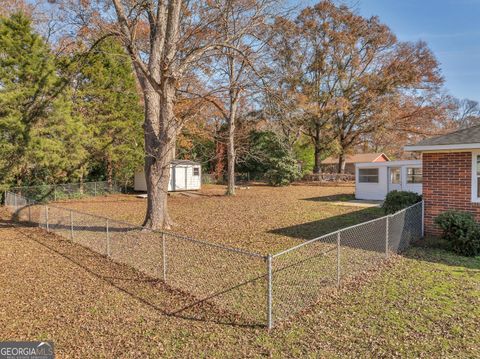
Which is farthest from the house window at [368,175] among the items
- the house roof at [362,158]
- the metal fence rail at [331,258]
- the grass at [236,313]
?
the house roof at [362,158]

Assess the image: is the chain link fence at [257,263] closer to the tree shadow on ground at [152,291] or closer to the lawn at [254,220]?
the tree shadow on ground at [152,291]

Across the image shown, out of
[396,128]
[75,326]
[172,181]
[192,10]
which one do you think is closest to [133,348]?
[75,326]

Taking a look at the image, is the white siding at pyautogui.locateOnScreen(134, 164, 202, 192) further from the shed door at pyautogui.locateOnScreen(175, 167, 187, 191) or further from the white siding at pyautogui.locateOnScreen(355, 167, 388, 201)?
the white siding at pyautogui.locateOnScreen(355, 167, 388, 201)

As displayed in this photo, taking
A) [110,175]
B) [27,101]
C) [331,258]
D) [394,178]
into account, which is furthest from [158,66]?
[110,175]

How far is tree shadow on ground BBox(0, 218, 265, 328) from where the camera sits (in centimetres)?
443

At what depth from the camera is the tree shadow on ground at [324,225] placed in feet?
30.9

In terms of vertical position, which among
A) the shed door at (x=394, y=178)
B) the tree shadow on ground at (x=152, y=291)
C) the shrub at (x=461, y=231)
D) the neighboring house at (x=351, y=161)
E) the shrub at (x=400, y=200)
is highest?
the neighboring house at (x=351, y=161)

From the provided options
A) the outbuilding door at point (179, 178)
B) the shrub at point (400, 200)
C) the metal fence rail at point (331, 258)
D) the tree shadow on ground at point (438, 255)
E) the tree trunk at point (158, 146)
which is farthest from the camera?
the outbuilding door at point (179, 178)

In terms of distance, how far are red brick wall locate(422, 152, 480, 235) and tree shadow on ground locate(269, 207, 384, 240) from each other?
2.69 meters

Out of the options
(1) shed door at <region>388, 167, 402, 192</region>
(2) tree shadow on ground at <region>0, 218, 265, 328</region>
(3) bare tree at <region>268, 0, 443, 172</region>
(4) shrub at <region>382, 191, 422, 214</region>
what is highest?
(3) bare tree at <region>268, 0, 443, 172</region>

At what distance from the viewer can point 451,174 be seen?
26.7 feet

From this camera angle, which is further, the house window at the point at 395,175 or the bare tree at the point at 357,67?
the bare tree at the point at 357,67

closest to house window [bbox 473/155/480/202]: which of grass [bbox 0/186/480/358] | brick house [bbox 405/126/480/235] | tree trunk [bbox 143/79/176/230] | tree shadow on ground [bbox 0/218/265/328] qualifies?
brick house [bbox 405/126/480/235]

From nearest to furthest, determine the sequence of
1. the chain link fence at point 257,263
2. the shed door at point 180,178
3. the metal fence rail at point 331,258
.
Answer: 1. the chain link fence at point 257,263
2. the metal fence rail at point 331,258
3. the shed door at point 180,178
